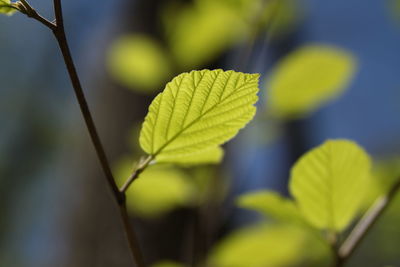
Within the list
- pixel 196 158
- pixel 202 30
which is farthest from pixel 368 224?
pixel 202 30

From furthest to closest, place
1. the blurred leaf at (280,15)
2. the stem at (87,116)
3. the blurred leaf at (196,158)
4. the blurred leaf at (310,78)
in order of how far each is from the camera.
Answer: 1. the blurred leaf at (280,15)
2. the blurred leaf at (310,78)
3. the blurred leaf at (196,158)
4. the stem at (87,116)

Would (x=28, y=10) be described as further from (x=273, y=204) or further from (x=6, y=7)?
(x=273, y=204)

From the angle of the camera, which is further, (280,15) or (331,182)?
(280,15)

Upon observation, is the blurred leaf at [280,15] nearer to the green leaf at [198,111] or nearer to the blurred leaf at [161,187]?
the blurred leaf at [161,187]

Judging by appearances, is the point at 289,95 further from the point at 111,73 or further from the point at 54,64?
the point at 54,64

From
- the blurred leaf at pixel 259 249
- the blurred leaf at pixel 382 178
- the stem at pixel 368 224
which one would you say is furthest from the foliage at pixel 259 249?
the stem at pixel 368 224

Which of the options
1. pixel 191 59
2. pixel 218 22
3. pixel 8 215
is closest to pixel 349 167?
pixel 218 22
